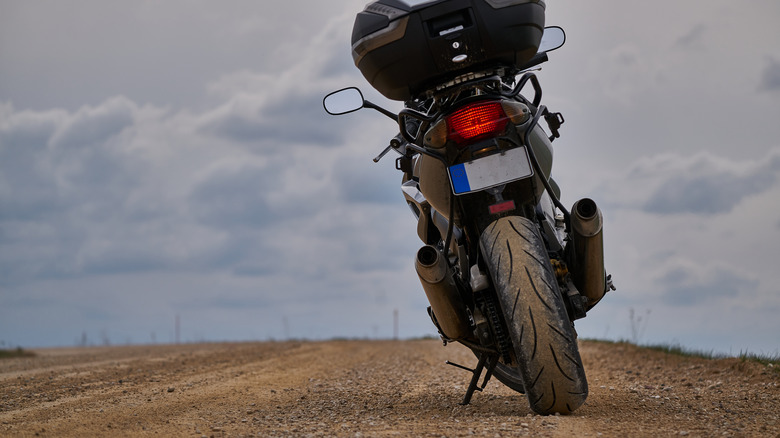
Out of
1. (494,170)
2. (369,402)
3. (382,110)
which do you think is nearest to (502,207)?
(494,170)

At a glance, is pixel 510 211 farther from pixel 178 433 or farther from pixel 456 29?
pixel 178 433

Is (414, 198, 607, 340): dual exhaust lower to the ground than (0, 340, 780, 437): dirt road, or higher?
higher

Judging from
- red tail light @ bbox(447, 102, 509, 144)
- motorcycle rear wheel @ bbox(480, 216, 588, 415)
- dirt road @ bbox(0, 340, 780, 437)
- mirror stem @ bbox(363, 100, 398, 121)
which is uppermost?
mirror stem @ bbox(363, 100, 398, 121)

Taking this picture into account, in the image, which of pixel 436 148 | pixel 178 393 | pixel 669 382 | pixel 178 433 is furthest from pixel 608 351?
pixel 178 433

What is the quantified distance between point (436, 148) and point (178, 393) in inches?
134

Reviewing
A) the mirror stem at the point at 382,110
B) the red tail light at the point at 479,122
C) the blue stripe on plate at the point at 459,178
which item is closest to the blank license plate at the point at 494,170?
the blue stripe on plate at the point at 459,178

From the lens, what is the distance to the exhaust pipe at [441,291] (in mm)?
4949

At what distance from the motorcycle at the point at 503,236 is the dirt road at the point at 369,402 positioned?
1.41 ft

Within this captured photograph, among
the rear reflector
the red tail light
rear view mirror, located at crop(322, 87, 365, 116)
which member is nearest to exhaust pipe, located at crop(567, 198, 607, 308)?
the rear reflector

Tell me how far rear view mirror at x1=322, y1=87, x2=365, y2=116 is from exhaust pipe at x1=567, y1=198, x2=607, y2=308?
5.73ft

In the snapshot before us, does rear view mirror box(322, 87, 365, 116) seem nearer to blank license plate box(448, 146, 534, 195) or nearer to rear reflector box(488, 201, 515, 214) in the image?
blank license plate box(448, 146, 534, 195)

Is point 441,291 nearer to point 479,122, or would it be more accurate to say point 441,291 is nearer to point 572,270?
point 572,270

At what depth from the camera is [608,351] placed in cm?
1150

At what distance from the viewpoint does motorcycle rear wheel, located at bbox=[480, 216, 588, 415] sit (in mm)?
4328
